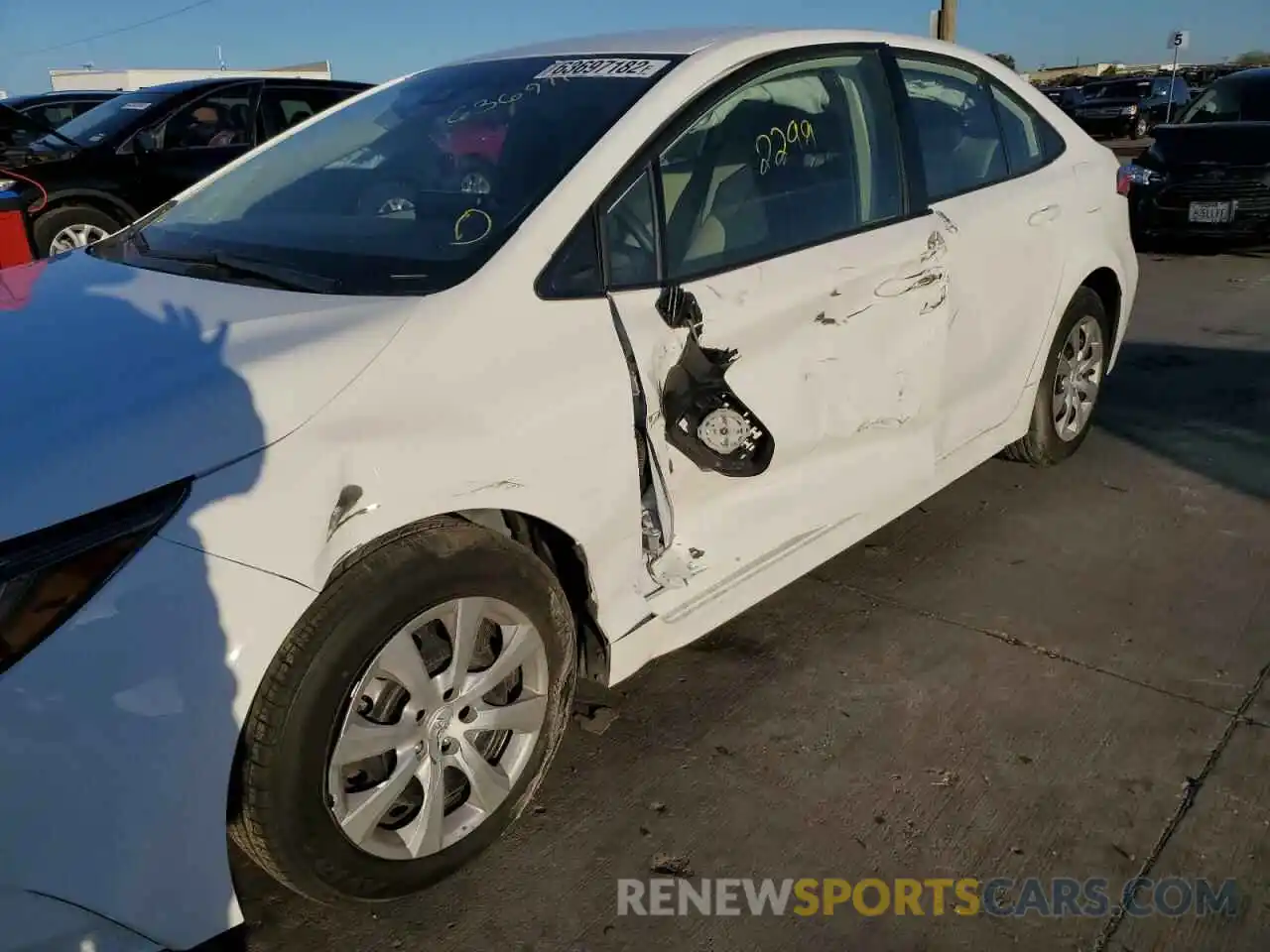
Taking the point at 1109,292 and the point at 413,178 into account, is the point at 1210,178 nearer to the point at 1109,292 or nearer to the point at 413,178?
the point at 1109,292

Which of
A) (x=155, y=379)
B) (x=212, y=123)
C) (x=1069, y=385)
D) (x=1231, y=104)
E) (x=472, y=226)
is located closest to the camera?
(x=155, y=379)

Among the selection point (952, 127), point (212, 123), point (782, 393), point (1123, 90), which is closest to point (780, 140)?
point (782, 393)

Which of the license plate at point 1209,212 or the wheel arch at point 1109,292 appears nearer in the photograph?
the wheel arch at point 1109,292

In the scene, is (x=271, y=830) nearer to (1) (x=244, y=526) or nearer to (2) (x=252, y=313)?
(1) (x=244, y=526)

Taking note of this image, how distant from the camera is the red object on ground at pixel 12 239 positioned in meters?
4.34

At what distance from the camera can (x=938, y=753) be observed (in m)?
2.71

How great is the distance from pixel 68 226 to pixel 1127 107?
25.0 meters

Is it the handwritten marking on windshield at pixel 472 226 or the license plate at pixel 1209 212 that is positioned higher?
the handwritten marking on windshield at pixel 472 226

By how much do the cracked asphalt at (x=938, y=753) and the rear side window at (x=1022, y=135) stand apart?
4.40ft

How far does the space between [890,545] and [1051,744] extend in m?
1.24

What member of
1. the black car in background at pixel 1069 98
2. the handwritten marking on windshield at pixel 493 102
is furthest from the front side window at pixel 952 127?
the black car in background at pixel 1069 98

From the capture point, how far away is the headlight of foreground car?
161 centimetres

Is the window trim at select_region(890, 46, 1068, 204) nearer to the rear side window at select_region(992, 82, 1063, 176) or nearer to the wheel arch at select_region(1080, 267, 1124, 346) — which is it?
the rear side window at select_region(992, 82, 1063, 176)

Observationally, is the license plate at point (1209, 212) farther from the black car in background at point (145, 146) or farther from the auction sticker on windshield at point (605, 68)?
the auction sticker on windshield at point (605, 68)
